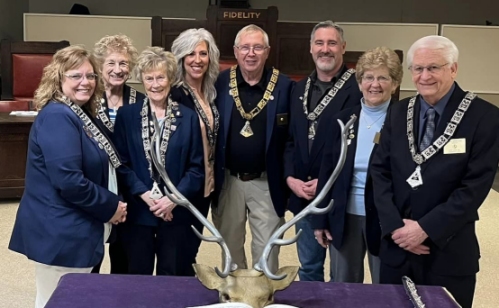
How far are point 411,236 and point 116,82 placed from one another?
4.93 ft

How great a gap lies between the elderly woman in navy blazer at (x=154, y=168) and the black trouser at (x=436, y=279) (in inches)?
37.5

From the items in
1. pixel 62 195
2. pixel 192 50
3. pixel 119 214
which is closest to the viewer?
pixel 62 195

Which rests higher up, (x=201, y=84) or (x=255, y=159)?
(x=201, y=84)

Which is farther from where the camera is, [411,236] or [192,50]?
[192,50]

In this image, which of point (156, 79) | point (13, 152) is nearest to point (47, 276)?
point (156, 79)

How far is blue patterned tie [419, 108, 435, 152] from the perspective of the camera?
215 cm

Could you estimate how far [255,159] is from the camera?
2.89 metres

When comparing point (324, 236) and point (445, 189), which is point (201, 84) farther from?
point (445, 189)

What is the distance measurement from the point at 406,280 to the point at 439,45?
84 centimetres

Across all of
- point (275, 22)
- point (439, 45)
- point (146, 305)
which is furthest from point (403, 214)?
point (275, 22)

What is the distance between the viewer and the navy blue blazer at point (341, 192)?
244 cm

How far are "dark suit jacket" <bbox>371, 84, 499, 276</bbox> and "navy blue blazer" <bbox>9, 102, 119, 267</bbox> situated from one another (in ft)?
3.60

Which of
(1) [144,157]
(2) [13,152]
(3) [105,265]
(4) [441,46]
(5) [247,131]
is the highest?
(4) [441,46]

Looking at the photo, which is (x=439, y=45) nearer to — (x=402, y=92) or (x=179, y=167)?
(x=179, y=167)
